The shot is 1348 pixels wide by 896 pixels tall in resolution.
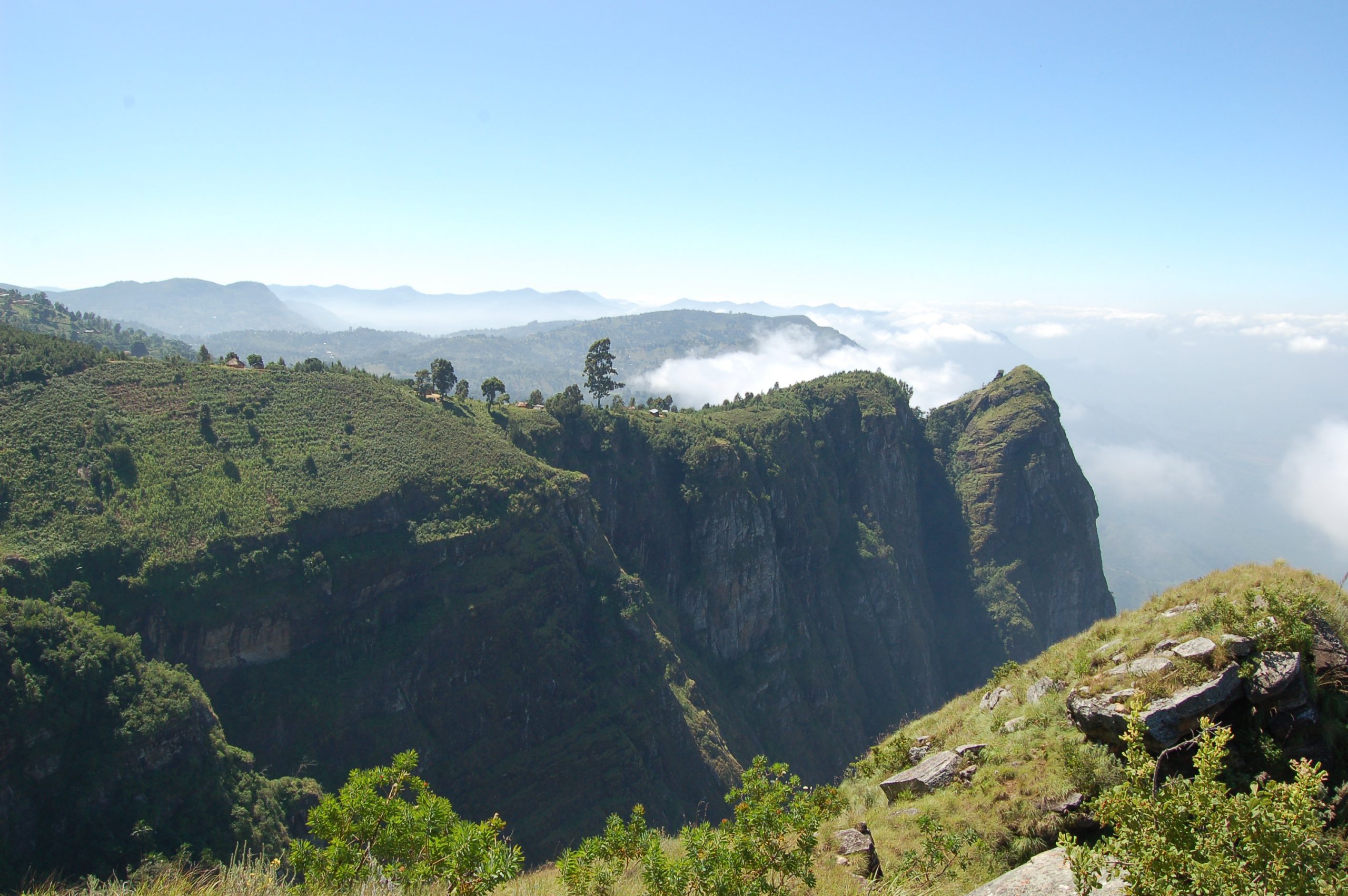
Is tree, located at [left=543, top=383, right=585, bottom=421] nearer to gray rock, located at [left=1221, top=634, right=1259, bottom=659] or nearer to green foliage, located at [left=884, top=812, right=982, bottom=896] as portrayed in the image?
green foliage, located at [left=884, top=812, right=982, bottom=896]

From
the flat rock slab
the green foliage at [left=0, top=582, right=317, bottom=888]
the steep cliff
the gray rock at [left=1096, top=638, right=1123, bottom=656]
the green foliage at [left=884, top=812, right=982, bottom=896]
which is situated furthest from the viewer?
the steep cliff

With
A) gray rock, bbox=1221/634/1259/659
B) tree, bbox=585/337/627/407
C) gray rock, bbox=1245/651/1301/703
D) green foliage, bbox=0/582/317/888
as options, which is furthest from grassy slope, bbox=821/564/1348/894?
tree, bbox=585/337/627/407

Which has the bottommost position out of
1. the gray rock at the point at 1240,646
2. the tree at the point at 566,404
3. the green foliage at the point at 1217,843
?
the gray rock at the point at 1240,646

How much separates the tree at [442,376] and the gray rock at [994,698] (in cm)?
7086

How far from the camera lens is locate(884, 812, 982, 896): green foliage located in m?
14.0

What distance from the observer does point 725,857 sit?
12.2 m

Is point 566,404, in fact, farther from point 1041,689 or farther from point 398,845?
point 398,845

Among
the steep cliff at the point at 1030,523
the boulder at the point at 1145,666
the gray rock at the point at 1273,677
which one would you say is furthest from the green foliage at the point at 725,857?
the steep cliff at the point at 1030,523

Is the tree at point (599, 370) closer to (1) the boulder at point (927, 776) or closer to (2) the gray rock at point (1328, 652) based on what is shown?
(1) the boulder at point (927, 776)

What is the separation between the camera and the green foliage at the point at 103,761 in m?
35.8

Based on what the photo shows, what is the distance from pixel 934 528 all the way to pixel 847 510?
25.4m

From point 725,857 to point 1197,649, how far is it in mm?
12419

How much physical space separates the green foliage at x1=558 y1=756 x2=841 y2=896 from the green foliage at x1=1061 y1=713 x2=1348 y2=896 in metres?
5.20

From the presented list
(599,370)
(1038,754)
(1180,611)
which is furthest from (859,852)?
(599,370)
